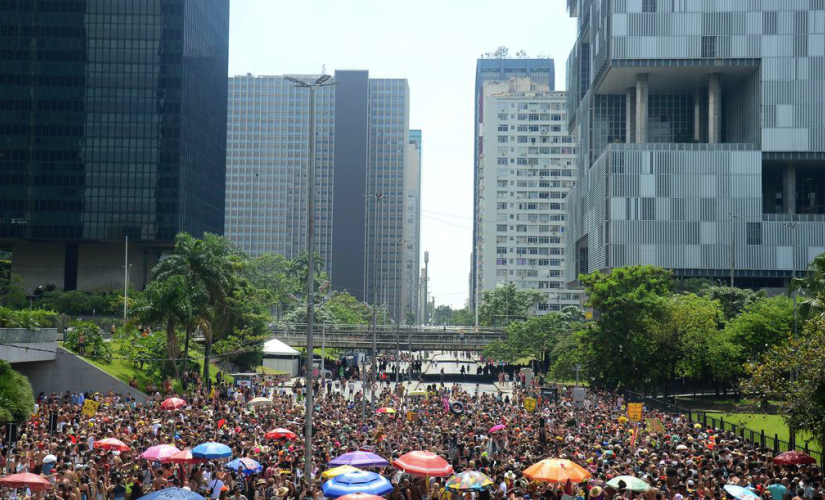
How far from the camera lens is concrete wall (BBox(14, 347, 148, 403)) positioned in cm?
4947

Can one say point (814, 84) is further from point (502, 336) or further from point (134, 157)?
point (134, 157)

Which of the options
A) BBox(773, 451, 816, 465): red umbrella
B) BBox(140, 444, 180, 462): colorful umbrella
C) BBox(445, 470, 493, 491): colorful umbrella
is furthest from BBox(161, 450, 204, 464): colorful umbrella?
BBox(773, 451, 816, 465): red umbrella

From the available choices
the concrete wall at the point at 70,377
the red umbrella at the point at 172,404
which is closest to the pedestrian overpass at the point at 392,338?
the concrete wall at the point at 70,377

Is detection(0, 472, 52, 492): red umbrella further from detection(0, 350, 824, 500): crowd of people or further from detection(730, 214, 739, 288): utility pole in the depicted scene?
detection(730, 214, 739, 288): utility pole

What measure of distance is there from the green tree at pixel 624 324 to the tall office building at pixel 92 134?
6334 centimetres

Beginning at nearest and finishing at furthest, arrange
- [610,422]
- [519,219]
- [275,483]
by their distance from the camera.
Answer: [275,483] → [610,422] → [519,219]

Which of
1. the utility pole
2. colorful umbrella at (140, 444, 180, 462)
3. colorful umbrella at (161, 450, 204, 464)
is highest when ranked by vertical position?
the utility pole

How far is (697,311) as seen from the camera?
57375 millimetres

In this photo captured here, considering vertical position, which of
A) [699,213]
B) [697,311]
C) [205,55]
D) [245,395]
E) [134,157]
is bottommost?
[245,395]

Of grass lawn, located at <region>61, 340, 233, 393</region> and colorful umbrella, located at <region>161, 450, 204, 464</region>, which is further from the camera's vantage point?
grass lawn, located at <region>61, 340, 233, 393</region>

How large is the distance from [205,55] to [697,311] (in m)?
80.7

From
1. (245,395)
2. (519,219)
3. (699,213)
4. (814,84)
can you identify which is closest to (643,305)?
(245,395)

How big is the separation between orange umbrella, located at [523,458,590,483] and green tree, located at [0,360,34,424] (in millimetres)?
18298

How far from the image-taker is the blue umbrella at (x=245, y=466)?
23.2 m
